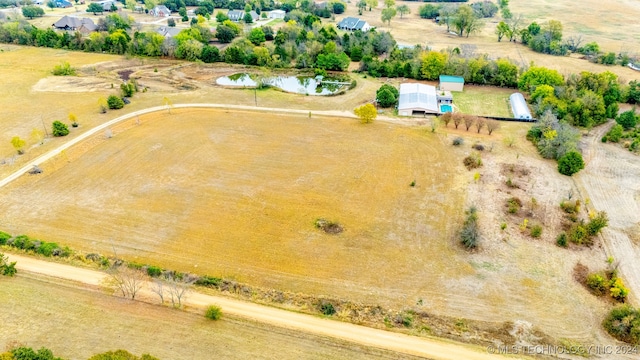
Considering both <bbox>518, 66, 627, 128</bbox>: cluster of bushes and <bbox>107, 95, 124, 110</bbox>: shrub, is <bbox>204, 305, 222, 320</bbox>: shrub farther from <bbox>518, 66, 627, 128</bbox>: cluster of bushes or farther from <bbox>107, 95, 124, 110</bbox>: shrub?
<bbox>518, 66, 627, 128</bbox>: cluster of bushes

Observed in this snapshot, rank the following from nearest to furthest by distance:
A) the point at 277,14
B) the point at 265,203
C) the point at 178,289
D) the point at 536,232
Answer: the point at 178,289 → the point at 536,232 → the point at 265,203 → the point at 277,14

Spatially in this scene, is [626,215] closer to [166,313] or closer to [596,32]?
[166,313]

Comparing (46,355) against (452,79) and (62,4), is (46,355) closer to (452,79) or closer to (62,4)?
(452,79)

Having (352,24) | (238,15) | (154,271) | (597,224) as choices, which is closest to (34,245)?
(154,271)

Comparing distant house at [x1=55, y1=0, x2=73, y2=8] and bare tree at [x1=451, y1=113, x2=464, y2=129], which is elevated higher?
distant house at [x1=55, y1=0, x2=73, y2=8]

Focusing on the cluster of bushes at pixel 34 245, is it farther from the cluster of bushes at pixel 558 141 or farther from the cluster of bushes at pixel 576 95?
the cluster of bushes at pixel 576 95

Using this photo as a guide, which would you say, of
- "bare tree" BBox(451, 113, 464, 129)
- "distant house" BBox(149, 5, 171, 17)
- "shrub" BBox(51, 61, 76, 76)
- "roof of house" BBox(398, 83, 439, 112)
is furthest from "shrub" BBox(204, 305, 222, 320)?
"distant house" BBox(149, 5, 171, 17)
